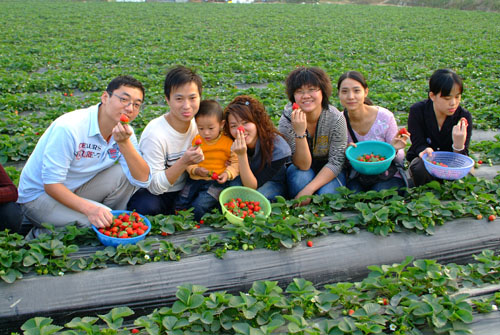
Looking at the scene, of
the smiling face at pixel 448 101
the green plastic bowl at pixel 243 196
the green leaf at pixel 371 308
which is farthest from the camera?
the smiling face at pixel 448 101

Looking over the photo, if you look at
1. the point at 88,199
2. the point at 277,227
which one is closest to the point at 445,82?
the point at 277,227

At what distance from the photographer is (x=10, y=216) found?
2980 mm

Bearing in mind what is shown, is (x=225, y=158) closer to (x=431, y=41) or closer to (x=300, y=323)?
(x=300, y=323)

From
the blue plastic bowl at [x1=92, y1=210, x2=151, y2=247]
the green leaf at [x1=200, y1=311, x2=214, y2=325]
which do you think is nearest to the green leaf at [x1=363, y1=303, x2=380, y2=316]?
the green leaf at [x1=200, y1=311, x2=214, y2=325]

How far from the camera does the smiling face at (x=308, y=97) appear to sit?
354cm

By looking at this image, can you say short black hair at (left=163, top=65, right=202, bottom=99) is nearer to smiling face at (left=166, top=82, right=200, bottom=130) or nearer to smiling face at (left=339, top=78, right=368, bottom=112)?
smiling face at (left=166, top=82, right=200, bottom=130)

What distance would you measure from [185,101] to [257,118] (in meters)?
0.60

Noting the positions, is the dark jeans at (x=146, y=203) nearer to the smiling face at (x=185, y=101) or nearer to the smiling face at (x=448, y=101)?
the smiling face at (x=185, y=101)

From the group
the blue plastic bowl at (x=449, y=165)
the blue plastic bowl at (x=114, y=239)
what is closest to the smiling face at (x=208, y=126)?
the blue plastic bowl at (x=114, y=239)

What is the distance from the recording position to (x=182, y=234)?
→ 10.4 feet

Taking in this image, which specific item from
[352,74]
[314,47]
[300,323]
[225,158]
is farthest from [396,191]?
[314,47]

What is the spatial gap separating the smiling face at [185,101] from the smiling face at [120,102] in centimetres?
28

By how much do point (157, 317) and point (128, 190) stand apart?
1342 mm

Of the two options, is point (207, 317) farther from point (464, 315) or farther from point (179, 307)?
point (464, 315)
